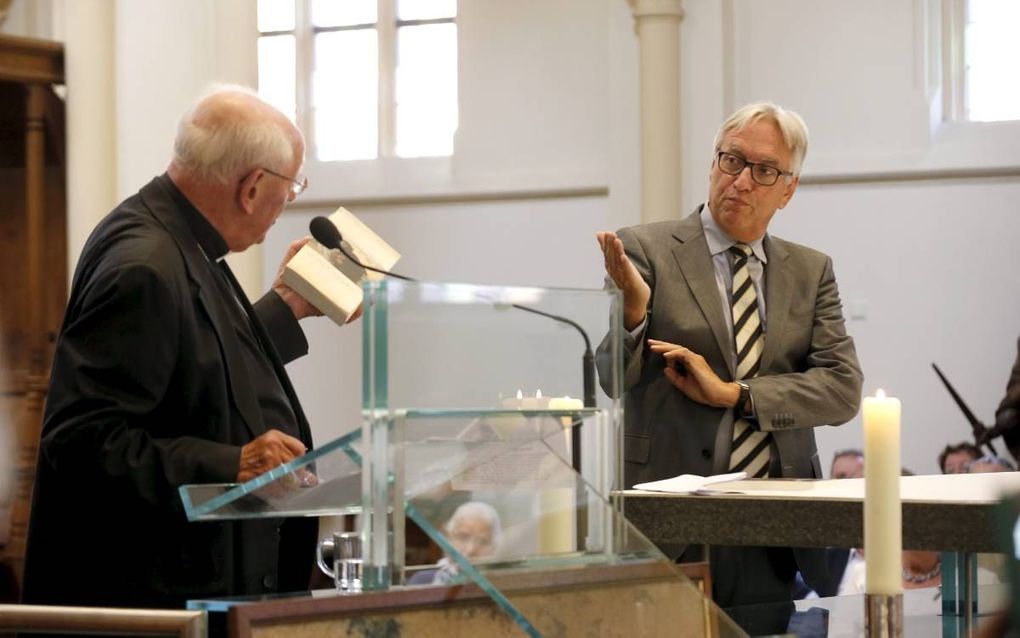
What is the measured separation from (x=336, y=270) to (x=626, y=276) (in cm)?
79

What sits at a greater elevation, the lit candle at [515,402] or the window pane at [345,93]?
the window pane at [345,93]

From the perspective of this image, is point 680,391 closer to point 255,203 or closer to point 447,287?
point 255,203

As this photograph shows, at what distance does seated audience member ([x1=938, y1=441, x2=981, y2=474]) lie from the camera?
820 centimetres

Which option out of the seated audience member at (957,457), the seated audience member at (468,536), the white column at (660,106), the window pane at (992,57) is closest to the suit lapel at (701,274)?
the seated audience member at (468,536)

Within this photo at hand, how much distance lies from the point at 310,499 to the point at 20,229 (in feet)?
26.8

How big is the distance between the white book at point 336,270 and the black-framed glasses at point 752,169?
93 centimetres

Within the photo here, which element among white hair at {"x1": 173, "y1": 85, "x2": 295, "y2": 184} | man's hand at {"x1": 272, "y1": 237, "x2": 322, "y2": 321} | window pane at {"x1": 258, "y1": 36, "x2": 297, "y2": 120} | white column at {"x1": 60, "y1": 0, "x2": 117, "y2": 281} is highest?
window pane at {"x1": 258, "y1": 36, "x2": 297, "y2": 120}

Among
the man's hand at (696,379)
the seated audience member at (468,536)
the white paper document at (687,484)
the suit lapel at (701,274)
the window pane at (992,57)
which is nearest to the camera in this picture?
the seated audience member at (468,536)

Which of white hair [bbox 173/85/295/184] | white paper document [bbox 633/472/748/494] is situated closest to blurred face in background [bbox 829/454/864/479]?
white paper document [bbox 633/472/748/494]

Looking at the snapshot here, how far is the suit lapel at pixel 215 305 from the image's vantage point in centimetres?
273

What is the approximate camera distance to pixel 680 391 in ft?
11.7

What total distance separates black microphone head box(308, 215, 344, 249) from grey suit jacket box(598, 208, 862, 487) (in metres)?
1.08

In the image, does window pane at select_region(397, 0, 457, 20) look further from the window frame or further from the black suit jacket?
the black suit jacket

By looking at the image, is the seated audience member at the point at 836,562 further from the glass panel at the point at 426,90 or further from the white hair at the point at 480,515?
the glass panel at the point at 426,90
